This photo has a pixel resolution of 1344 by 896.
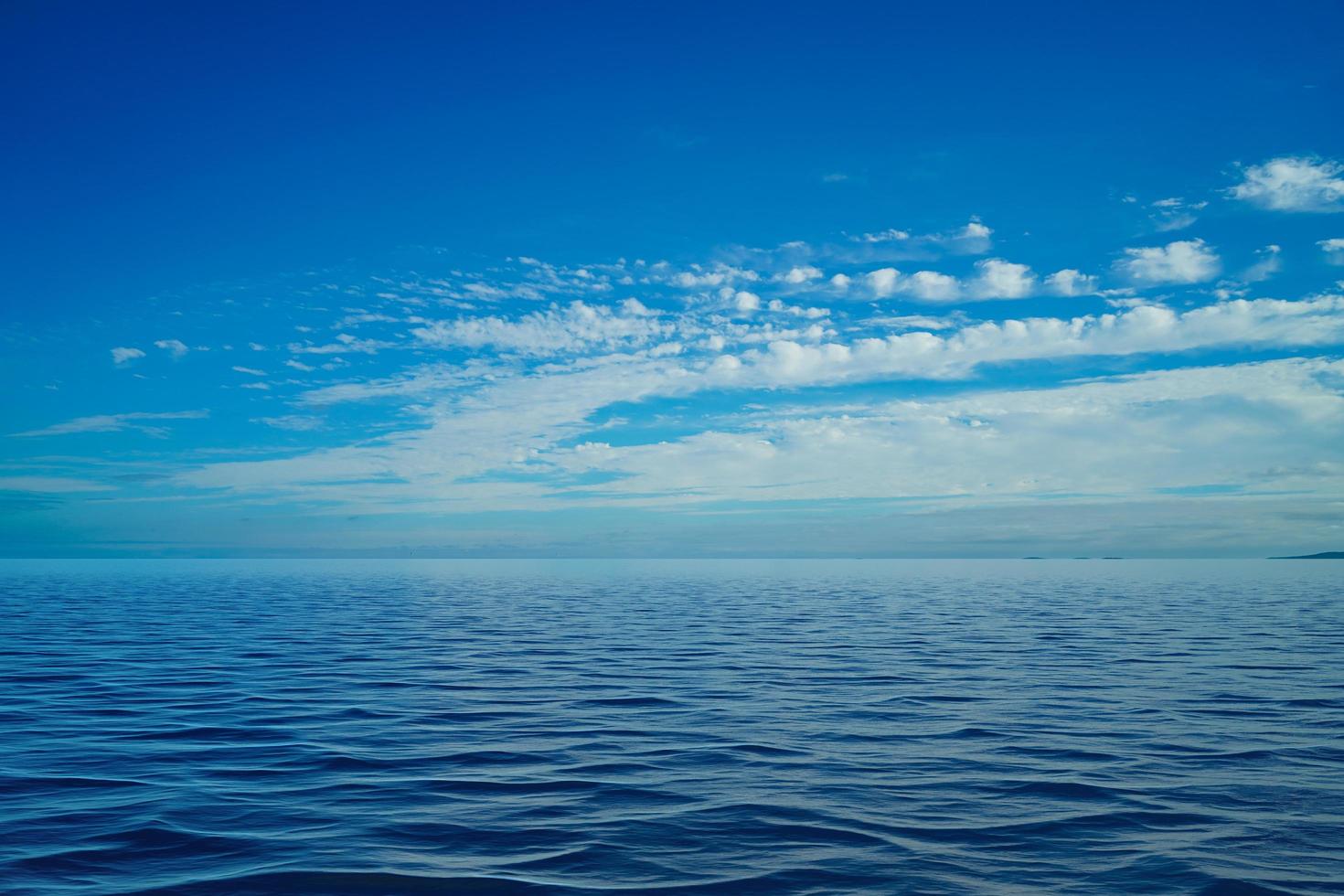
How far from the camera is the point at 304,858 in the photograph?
10.4 meters

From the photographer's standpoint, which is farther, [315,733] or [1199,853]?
[315,733]

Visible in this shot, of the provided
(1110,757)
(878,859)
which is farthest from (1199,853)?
(1110,757)

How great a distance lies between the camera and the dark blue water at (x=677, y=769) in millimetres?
10156

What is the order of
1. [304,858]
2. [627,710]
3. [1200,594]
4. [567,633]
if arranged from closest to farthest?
[304,858], [627,710], [567,633], [1200,594]

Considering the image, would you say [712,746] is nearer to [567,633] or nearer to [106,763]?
[106,763]

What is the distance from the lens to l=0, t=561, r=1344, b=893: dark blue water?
10.2 metres

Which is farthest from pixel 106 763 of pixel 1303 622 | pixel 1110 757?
pixel 1303 622

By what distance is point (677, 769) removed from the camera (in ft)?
48.7

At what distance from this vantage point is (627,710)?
20.4 meters

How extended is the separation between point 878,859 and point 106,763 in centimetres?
1298

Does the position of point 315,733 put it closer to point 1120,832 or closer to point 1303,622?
point 1120,832

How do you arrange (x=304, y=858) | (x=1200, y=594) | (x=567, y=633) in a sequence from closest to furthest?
(x=304, y=858) → (x=567, y=633) → (x=1200, y=594)

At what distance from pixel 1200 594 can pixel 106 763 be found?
259 feet

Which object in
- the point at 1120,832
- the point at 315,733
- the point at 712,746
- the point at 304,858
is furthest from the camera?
the point at 315,733
